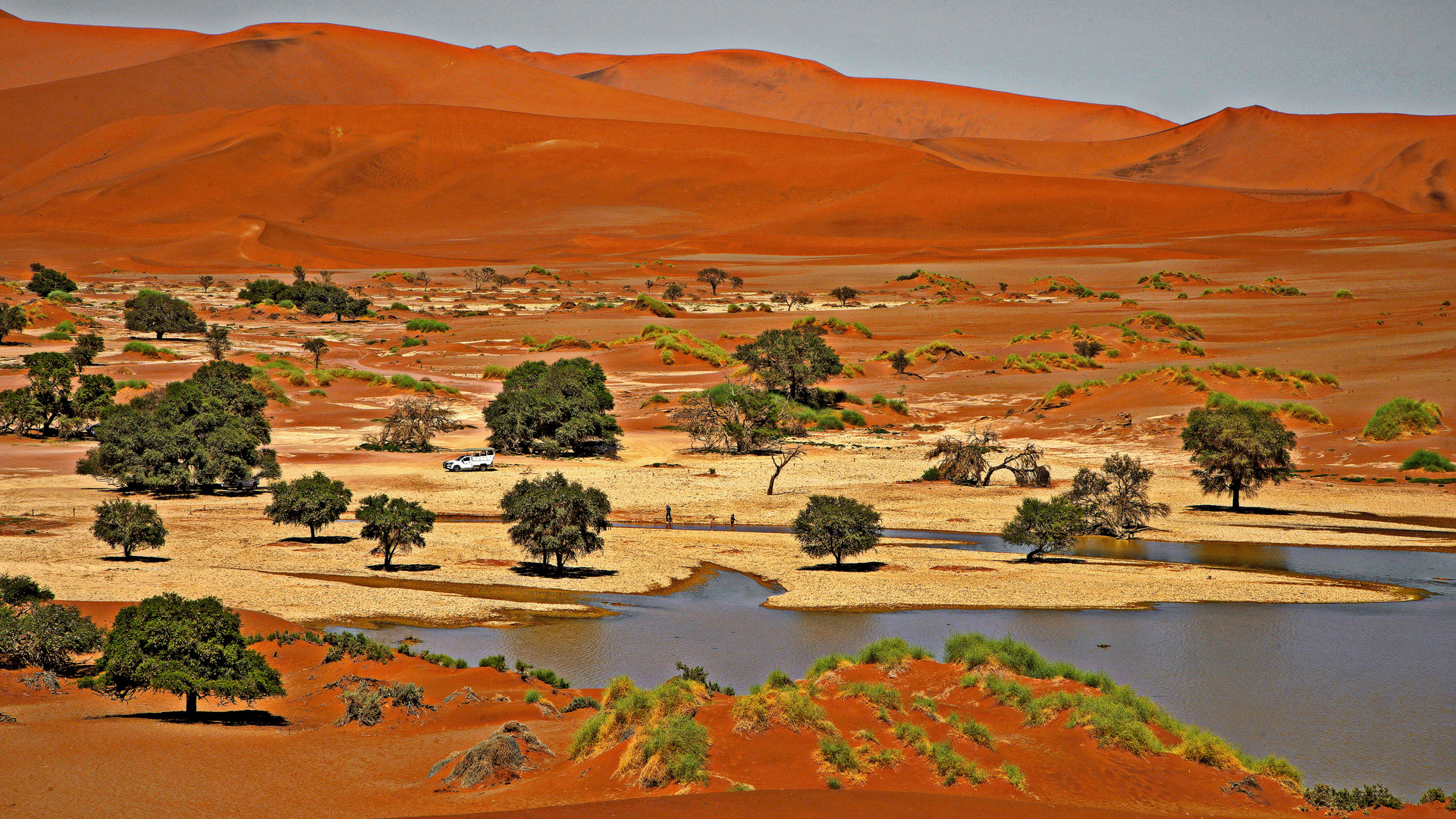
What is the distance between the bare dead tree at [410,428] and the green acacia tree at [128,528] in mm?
18527

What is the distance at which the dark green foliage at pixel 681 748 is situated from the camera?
44.0 ft

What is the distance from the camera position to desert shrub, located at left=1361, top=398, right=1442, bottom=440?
46625mm

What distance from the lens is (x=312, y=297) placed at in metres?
90.9

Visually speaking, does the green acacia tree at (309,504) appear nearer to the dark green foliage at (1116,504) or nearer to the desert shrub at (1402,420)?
the dark green foliage at (1116,504)

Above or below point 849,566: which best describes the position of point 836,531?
above

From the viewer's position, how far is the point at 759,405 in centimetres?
5078

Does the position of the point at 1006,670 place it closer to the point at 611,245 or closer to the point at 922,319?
the point at 922,319

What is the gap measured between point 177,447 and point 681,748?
30.1 metres

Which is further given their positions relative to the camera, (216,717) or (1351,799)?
(216,717)

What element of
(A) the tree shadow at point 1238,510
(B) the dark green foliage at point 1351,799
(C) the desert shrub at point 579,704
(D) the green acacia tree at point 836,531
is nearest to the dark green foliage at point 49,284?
(D) the green acacia tree at point 836,531

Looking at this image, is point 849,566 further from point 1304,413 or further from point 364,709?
point 1304,413

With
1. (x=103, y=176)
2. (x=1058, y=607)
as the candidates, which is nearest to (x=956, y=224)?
(x=103, y=176)

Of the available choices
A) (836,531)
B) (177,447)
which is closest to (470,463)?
(177,447)

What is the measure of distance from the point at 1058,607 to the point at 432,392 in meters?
39.9
